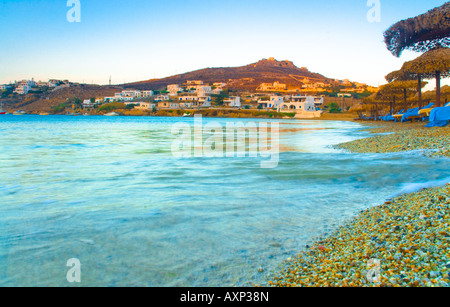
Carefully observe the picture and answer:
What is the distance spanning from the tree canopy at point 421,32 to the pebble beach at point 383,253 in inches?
792

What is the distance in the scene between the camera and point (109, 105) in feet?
384

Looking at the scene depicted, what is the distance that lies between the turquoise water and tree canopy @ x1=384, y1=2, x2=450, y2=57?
622 inches

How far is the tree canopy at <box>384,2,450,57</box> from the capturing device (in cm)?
1909

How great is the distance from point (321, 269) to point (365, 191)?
3.55 meters

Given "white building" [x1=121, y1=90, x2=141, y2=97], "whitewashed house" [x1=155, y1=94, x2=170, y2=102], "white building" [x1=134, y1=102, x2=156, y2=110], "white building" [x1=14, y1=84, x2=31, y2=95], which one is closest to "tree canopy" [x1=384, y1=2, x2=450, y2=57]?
"white building" [x1=134, y1=102, x2=156, y2=110]

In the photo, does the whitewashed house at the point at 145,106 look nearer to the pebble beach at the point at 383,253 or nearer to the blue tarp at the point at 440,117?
the blue tarp at the point at 440,117

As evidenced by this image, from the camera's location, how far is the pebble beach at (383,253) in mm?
2232

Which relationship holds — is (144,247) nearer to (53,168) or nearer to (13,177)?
(13,177)

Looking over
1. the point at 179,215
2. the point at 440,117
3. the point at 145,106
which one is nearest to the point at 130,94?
the point at 145,106

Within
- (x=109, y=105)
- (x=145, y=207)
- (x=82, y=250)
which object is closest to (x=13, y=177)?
(x=145, y=207)

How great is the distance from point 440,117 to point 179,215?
569 inches

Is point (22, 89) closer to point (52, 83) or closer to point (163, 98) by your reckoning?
point (52, 83)
